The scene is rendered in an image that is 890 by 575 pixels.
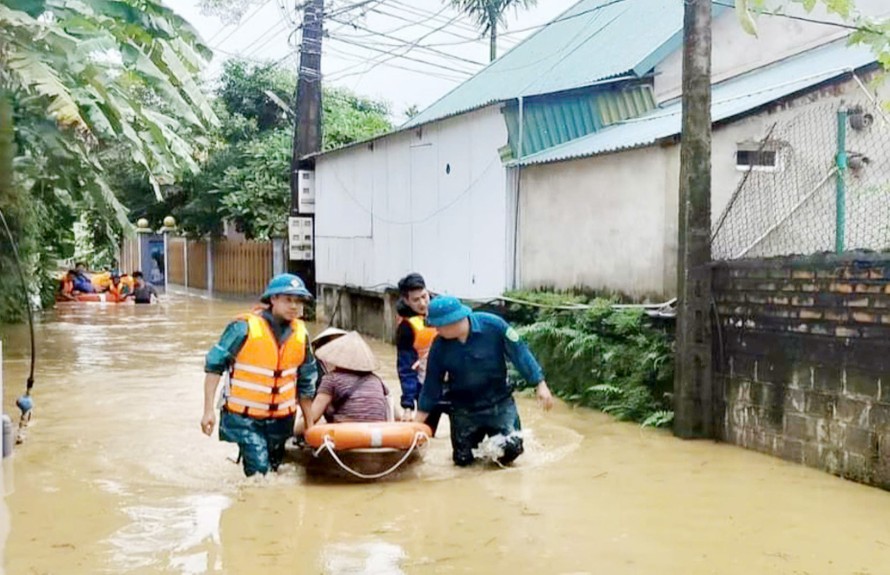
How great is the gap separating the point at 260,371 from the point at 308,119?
1646cm

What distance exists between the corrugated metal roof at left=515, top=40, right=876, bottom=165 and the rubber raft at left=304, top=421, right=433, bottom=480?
4.98 metres

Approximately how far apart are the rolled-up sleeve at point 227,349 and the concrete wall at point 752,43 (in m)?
9.11

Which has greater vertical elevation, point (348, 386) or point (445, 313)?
point (445, 313)

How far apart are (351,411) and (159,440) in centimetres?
285

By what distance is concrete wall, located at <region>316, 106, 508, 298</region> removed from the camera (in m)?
14.5

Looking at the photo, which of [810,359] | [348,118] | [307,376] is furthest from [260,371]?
[348,118]

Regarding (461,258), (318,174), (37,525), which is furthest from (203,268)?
(37,525)

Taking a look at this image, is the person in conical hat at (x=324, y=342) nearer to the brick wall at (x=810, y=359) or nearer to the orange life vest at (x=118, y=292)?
the brick wall at (x=810, y=359)

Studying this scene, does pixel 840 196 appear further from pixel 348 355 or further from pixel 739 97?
pixel 348 355

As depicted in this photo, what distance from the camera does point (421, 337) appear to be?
894cm

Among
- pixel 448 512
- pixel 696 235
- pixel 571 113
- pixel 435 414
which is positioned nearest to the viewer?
pixel 448 512

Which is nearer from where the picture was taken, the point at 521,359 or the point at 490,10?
the point at 521,359

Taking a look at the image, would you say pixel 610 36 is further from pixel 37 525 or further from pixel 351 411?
pixel 37 525

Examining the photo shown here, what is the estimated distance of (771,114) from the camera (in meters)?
11.0
